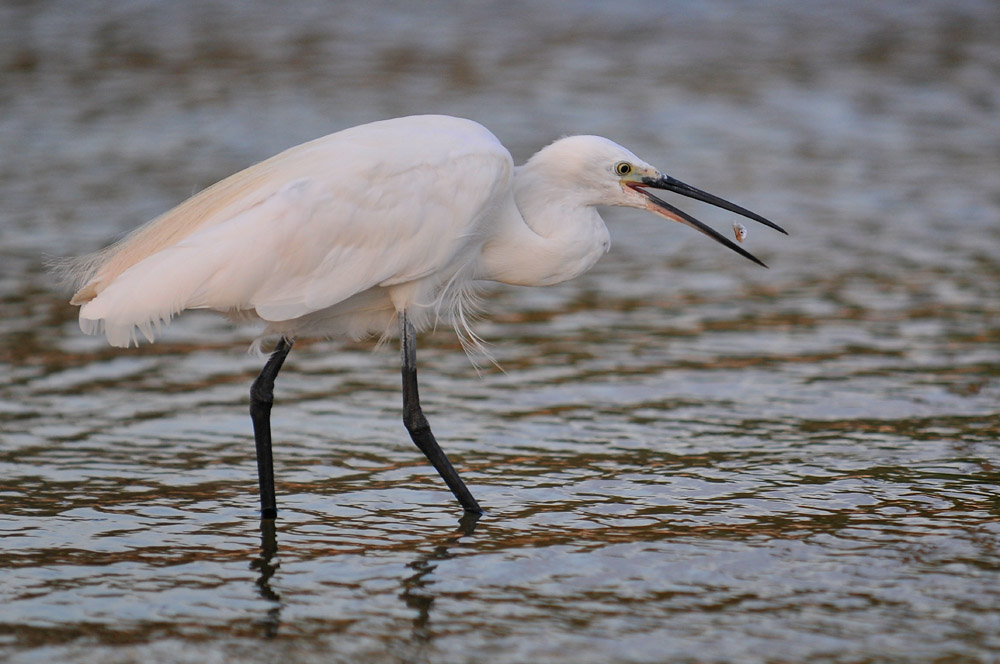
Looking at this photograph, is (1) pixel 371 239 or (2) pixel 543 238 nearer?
(1) pixel 371 239

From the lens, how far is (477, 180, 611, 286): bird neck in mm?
5414

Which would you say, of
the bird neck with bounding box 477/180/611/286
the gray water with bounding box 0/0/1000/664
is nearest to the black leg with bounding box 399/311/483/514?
the gray water with bounding box 0/0/1000/664

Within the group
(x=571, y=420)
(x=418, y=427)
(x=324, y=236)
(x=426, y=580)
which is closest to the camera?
(x=426, y=580)

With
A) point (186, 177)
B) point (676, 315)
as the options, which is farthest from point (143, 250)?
point (186, 177)

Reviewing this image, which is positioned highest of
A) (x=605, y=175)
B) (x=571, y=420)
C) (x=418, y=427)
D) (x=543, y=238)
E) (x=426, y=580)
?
(x=605, y=175)

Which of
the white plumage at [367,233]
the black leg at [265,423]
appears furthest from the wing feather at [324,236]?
the black leg at [265,423]

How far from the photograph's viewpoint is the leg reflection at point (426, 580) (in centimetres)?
417

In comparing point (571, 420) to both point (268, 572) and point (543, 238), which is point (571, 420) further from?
point (268, 572)

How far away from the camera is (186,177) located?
11.1 m

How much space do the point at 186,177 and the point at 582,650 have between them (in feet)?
26.0

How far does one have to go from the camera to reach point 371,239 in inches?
203

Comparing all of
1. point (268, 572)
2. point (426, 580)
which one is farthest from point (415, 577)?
point (268, 572)

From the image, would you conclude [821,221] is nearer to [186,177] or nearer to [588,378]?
[588,378]

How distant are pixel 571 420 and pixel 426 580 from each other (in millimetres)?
2016
